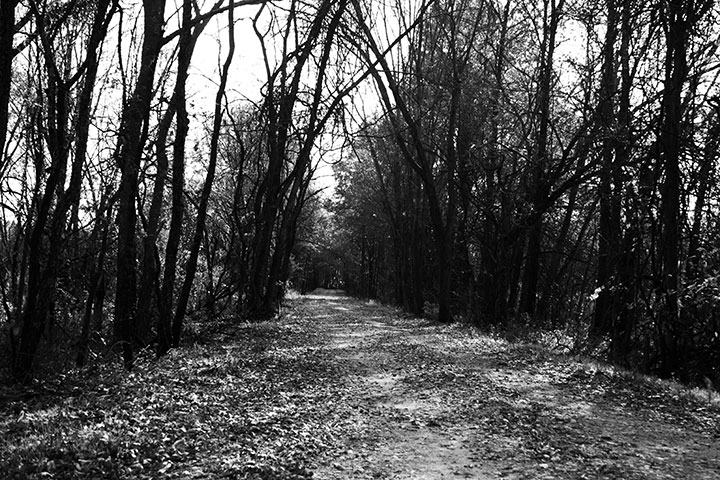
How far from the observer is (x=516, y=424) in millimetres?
6273

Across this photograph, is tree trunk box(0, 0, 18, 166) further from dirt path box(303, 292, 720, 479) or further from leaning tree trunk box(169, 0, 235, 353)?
leaning tree trunk box(169, 0, 235, 353)

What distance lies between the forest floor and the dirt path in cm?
2

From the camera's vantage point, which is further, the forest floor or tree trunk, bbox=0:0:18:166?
tree trunk, bbox=0:0:18:166

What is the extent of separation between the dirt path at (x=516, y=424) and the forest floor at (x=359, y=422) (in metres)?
0.02

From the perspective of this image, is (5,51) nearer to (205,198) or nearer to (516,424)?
(205,198)

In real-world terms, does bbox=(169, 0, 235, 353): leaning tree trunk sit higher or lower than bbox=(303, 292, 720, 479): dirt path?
higher

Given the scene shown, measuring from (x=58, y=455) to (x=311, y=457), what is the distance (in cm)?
215

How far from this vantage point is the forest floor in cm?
486

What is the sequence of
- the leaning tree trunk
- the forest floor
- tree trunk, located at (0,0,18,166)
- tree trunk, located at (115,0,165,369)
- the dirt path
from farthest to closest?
the leaning tree trunk < tree trunk, located at (115,0,165,369) < tree trunk, located at (0,0,18,166) < the dirt path < the forest floor

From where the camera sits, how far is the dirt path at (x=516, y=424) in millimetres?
4969

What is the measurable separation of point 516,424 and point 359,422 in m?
1.77

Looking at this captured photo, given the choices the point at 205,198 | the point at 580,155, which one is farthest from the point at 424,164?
the point at 205,198

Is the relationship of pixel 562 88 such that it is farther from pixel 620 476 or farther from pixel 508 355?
pixel 620 476

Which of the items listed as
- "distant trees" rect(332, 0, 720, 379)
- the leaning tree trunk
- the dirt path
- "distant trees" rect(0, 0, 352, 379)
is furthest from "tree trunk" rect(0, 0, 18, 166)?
"distant trees" rect(332, 0, 720, 379)
